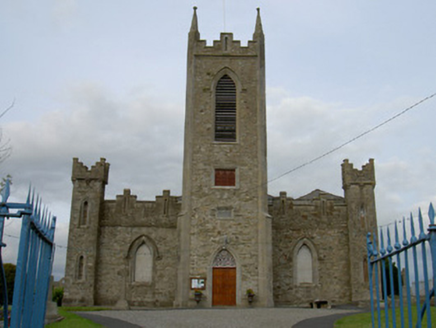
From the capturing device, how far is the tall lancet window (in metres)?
28.7

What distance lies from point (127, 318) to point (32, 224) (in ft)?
44.0

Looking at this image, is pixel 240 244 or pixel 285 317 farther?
pixel 240 244

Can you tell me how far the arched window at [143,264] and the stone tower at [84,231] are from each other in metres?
2.50

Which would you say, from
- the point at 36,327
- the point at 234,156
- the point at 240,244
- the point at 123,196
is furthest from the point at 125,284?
the point at 36,327

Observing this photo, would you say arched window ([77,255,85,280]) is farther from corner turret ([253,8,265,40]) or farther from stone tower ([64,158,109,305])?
corner turret ([253,8,265,40])

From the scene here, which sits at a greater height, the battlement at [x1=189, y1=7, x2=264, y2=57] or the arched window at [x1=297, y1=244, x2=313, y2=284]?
the battlement at [x1=189, y1=7, x2=264, y2=57]

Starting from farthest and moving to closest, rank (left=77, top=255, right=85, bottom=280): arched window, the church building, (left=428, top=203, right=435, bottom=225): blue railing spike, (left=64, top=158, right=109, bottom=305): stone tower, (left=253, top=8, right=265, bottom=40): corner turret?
1. (left=253, top=8, right=265, bottom=40): corner turret
2. (left=77, top=255, right=85, bottom=280): arched window
3. (left=64, top=158, right=109, bottom=305): stone tower
4. the church building
5. (left=428, top=203, right=435, bottom=225): blue railing spike

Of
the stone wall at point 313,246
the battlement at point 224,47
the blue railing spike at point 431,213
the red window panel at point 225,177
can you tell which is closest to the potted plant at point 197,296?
the stone wall at point 313,246

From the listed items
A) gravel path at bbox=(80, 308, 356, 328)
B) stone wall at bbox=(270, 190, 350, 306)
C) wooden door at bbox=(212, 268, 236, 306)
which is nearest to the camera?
gravel path at bbox=(80, 308, 356, 328)

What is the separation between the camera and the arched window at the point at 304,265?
98.3 ft

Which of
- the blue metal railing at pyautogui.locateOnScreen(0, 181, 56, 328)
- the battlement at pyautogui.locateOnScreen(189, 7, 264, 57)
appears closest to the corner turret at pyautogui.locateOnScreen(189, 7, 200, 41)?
the battlement at pyautogui.locateOnScreen(189, 7, 264, 57)

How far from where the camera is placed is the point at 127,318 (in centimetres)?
1803

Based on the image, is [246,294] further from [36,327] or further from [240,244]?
[36,327]

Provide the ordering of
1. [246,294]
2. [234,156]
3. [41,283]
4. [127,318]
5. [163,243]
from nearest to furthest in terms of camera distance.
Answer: [41,283] → [127,318] → [246,294] → [234,156] → [163,243]
